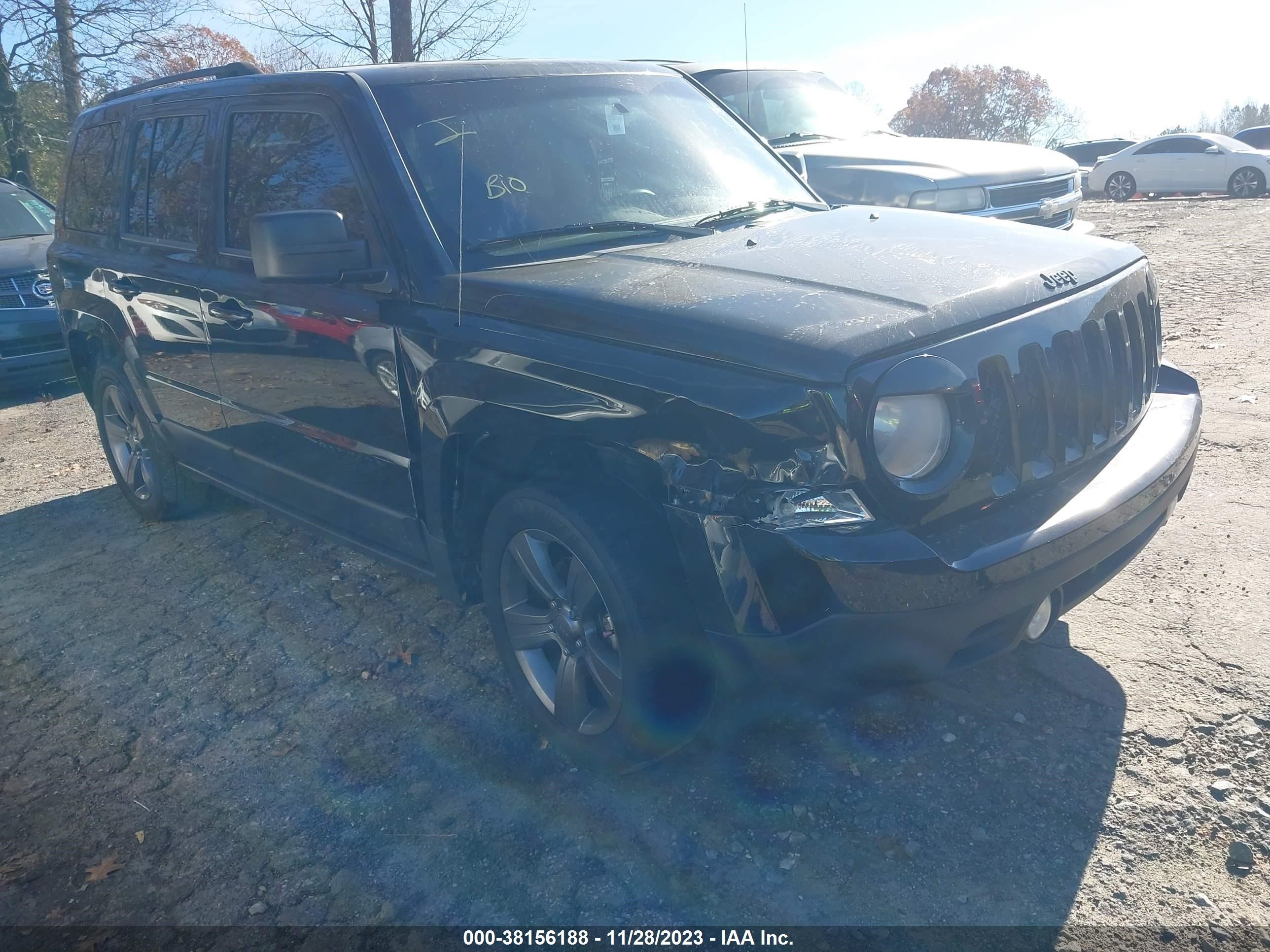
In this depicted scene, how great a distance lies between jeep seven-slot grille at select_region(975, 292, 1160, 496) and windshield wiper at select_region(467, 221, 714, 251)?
124cm

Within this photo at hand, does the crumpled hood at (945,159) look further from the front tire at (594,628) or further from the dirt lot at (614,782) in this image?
the front tire at (594,628)

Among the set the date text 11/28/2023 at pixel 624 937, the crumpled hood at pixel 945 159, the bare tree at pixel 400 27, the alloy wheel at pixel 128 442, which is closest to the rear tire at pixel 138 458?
the alloy wheel at pixel 128 442

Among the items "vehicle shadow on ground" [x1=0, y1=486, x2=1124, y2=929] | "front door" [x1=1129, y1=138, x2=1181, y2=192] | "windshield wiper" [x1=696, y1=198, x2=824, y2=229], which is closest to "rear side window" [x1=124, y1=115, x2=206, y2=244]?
"vehicle shadow on ground" [x1=0, y1=486, x2=1124, y2=929]

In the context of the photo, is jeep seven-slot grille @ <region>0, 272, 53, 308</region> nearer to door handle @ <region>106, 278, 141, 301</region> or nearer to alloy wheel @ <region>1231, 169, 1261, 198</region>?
door handle @ <region>106, 278, 141, 301</region>

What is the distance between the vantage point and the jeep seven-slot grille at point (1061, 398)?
8.32 ft

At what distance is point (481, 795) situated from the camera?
120 inches

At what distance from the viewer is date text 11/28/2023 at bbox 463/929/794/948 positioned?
7.94 feet

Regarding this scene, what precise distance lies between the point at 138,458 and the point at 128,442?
183mm

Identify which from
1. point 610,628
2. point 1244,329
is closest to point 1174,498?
point 610,628

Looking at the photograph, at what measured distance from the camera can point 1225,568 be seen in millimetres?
3873

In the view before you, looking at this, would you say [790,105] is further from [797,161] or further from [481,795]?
[481,795]

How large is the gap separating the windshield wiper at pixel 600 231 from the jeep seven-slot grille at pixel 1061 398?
1239 mm

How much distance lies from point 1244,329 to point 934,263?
575 cm

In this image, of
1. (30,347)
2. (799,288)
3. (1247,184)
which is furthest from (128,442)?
(1247,184)
